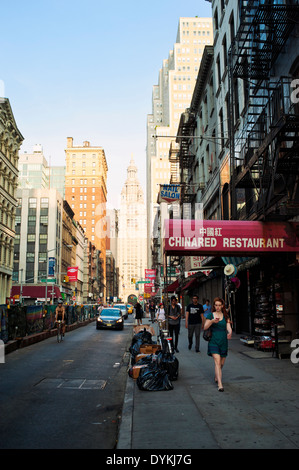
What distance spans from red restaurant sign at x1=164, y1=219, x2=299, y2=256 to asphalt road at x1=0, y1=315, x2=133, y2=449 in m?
3.95

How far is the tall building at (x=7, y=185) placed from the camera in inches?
1938

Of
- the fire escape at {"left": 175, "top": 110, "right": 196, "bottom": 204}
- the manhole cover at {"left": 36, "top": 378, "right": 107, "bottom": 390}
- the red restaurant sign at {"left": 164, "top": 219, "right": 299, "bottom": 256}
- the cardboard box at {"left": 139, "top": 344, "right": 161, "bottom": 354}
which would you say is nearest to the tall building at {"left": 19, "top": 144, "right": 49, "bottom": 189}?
the fire escape at {"left": 175, "top": 110, "right": 196, "bottom": 204}

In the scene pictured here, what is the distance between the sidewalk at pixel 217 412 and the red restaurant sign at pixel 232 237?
3.18 m

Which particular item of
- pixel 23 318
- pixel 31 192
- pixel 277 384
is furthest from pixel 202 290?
pixel 31 192

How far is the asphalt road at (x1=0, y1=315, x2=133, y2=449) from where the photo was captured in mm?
5859

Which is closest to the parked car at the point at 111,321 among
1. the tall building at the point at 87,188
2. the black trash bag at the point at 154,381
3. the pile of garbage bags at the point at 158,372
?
the pile of garbage bags at the point at 158,372

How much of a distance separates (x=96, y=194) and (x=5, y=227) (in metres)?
90.0

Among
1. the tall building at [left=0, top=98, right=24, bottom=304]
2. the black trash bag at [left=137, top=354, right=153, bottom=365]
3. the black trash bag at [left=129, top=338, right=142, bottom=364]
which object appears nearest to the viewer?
the black trash bag at [left=137, top=354, right=153, bottom=365]

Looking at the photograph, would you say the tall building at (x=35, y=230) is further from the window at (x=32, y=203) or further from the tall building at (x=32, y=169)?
the tall building at (x=32, y=169)

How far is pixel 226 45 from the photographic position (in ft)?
78.8

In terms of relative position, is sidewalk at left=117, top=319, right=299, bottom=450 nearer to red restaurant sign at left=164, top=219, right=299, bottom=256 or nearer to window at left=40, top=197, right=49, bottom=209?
red restaurant sign at left=164, top=219, right=299, bottom=256

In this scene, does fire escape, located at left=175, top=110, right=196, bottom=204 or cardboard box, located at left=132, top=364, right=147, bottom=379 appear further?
fire escape, located at left=175, top=110, right=196, bottom=204

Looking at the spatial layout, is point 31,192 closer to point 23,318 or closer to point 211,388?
point 23,318

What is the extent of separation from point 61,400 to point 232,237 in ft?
19.2
